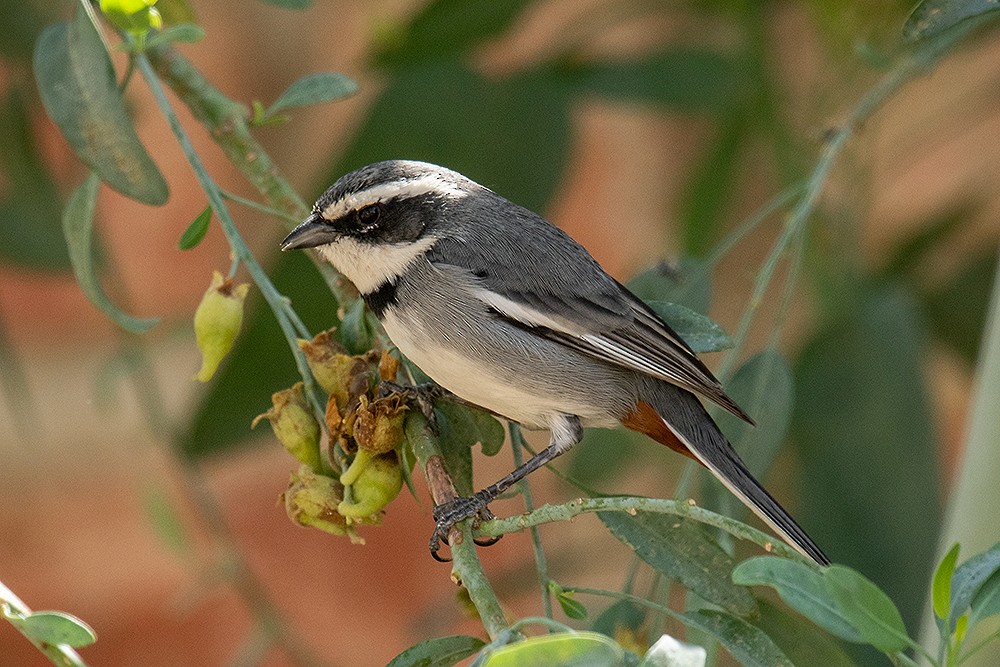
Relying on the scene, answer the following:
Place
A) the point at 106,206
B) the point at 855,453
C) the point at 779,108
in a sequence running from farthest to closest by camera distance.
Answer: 1. the point at 106,206
2. the point at 779,108
3. the point at 855,453

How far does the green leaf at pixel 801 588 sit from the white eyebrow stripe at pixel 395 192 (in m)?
0.70

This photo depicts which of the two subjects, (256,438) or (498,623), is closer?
(498,623)

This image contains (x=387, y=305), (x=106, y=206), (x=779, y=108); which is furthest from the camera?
(x=106, y=206)

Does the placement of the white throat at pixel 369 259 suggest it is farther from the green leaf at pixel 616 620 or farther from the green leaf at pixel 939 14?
the green leaf at pixel 939 14

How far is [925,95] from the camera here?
2541 mm

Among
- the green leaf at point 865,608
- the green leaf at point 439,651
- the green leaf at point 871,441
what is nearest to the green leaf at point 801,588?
the green leaf at point 865,608

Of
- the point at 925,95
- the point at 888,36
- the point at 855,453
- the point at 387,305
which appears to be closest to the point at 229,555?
the point at 387,305

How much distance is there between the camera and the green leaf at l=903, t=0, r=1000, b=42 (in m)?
1.07

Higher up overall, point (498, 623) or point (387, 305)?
point (387, 305)

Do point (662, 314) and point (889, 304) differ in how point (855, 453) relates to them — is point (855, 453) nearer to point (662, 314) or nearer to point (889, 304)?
point (889, 304)

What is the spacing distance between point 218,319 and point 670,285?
55cm

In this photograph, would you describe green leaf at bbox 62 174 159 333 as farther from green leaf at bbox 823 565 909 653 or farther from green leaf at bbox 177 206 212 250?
green leaf at bbox 823 565 909 653

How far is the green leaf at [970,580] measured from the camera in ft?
2.58

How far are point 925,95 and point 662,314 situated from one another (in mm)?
1672
